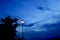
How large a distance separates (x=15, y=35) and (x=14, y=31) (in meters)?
1.11

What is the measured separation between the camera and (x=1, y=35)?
1222 inches

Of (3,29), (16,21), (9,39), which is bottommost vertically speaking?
(9,39)

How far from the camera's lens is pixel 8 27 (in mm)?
32969

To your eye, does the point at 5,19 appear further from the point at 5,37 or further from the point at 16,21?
the point at 5,37

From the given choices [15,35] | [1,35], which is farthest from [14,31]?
[1,35]

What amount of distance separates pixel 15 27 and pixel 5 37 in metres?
3.84

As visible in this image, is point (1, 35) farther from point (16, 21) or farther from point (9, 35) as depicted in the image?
point (16, 21)

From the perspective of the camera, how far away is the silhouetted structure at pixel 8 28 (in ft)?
103

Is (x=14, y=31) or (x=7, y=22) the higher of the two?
(x=7, y=22)

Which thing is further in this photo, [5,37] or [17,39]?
[17,39]

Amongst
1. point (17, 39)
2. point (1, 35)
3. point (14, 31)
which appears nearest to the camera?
point (1, 35)

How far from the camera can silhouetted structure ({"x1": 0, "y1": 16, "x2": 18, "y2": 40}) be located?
3135cm

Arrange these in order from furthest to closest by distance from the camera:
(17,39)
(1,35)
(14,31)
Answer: (17,39)
(14,31)
(1,35)

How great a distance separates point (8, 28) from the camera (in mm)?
32656
